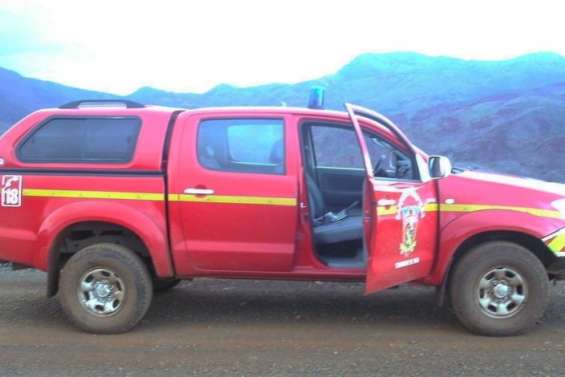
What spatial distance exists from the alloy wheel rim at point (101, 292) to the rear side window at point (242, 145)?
3.92ft

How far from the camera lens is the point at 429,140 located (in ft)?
46.2

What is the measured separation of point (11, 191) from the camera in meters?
5.55

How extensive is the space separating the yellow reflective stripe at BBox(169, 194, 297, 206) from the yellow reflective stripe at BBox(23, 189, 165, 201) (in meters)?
0.17

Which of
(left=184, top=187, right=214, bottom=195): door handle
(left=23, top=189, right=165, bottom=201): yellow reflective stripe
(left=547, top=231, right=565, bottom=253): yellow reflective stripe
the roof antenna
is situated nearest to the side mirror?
(left=547, top=231, right=565, bottom=253): yellow reflective stripe

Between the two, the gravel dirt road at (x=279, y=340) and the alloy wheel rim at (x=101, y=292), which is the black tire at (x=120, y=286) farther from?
the gravel dirt road at (x=279, y=340)

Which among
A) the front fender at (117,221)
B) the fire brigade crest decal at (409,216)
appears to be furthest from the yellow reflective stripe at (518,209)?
the front fender at (117,221)

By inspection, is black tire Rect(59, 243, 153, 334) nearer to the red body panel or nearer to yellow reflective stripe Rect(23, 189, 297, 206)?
the red body panel

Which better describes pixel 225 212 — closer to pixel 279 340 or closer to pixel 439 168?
pixel 279 340

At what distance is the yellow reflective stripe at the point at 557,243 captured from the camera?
206 inches

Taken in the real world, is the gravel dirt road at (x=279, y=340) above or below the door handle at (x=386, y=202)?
below

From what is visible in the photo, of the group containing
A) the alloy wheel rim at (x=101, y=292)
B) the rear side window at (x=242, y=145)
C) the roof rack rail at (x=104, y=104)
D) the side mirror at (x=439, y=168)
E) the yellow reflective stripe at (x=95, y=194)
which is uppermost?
the roof rack rail at (x=104, y=104)

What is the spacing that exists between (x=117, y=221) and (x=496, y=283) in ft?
9.92

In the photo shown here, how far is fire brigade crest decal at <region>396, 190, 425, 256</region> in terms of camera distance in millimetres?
5105

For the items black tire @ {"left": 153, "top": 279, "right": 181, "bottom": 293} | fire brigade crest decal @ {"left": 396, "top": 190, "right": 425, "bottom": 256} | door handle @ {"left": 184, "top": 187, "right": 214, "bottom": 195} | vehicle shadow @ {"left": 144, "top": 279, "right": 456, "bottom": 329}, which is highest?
door handle @ {"left": 184, "top": 187, "right": 214, "bottom": 195}
